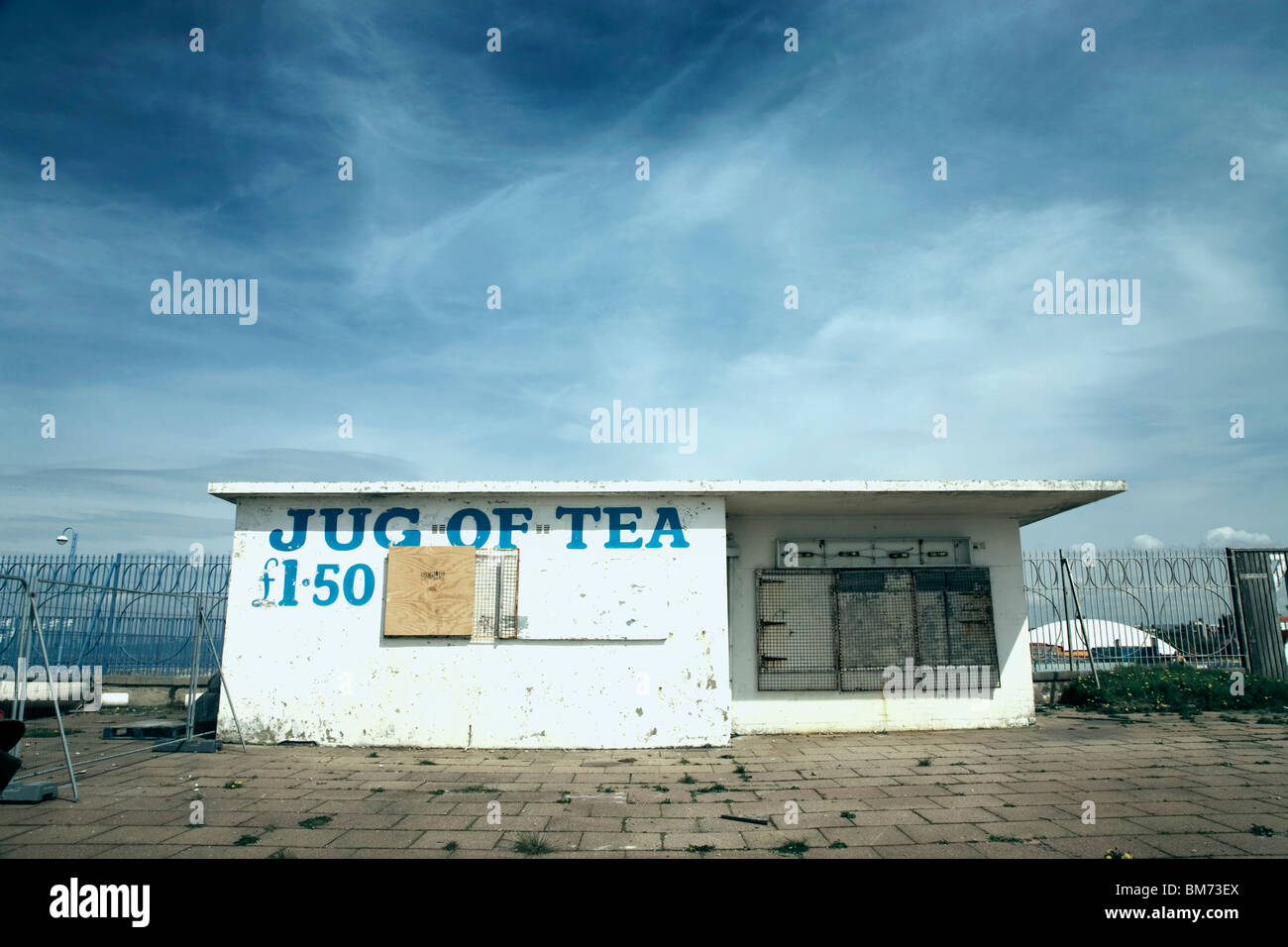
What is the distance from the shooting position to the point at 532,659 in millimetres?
9062

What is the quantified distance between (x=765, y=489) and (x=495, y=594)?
3.86 meters

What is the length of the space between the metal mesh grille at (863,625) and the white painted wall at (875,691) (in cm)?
19

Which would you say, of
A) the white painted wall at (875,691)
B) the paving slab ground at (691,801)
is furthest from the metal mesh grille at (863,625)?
the paving slab ground at (691,801)

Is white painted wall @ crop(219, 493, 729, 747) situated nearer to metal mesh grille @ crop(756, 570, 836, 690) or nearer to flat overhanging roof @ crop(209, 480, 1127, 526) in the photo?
flat overhanging roof @ crop(209, 480, 1127, 526)

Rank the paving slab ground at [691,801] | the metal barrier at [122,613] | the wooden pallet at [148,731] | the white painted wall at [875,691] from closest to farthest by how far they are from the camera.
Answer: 1. the paving slab ground at [691,801]
2. the wooden pallet at [148,731]
3. the white painted wall at [875,691]
4. the metal barrier at [122,613]

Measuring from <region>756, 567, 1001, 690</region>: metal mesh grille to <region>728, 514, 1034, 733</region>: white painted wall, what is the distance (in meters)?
0.19

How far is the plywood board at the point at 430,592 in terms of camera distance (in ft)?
29.8

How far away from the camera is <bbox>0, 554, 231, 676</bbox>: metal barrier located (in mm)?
11695

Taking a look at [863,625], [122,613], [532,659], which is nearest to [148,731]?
[122,613]

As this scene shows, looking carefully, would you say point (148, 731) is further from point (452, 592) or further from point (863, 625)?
point (863, 625)

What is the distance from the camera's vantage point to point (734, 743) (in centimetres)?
927

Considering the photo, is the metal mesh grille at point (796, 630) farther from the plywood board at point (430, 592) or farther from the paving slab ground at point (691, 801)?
the plywood board at point (430, 592)

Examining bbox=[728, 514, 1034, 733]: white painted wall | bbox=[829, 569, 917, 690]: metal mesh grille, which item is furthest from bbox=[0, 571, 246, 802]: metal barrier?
bbox=[829, 569, 917, 690]: metal mesh grille
